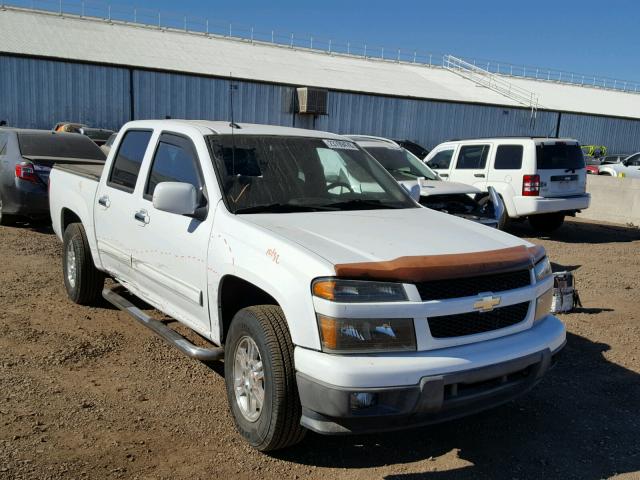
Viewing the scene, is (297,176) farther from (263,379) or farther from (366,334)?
(366,334)

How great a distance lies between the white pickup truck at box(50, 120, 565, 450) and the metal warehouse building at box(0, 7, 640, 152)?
85.3ft

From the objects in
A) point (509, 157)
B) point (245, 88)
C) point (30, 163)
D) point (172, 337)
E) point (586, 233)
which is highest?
point (245, 88)

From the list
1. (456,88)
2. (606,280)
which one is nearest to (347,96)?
(456,88)

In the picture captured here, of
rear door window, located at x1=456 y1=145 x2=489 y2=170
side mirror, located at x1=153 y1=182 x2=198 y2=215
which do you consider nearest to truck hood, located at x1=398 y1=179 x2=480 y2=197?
rear door window, located at x1=456 y1=145 x2=489 y2=170

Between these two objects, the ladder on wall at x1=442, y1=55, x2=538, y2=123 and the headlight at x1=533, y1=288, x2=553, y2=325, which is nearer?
the headlight at x1=533, y1=288, x2=553, y2=325

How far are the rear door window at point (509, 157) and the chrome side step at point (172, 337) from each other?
8331mm

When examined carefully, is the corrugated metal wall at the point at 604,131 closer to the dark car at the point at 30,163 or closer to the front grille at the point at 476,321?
the dark car at the point at 30,163

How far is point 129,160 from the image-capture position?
16.4ft

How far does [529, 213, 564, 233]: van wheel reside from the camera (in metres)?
12.2

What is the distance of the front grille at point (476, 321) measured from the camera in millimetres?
3021

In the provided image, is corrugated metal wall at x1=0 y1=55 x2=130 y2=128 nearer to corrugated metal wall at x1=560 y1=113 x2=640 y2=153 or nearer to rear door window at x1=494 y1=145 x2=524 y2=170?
rear door window at x1=494 y1=145 x2=524 y2=170

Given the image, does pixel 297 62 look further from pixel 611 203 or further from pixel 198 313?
pixel 198 313

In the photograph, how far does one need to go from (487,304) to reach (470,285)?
14 cm

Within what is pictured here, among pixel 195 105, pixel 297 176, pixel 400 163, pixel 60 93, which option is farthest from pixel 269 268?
pixel 195 105
